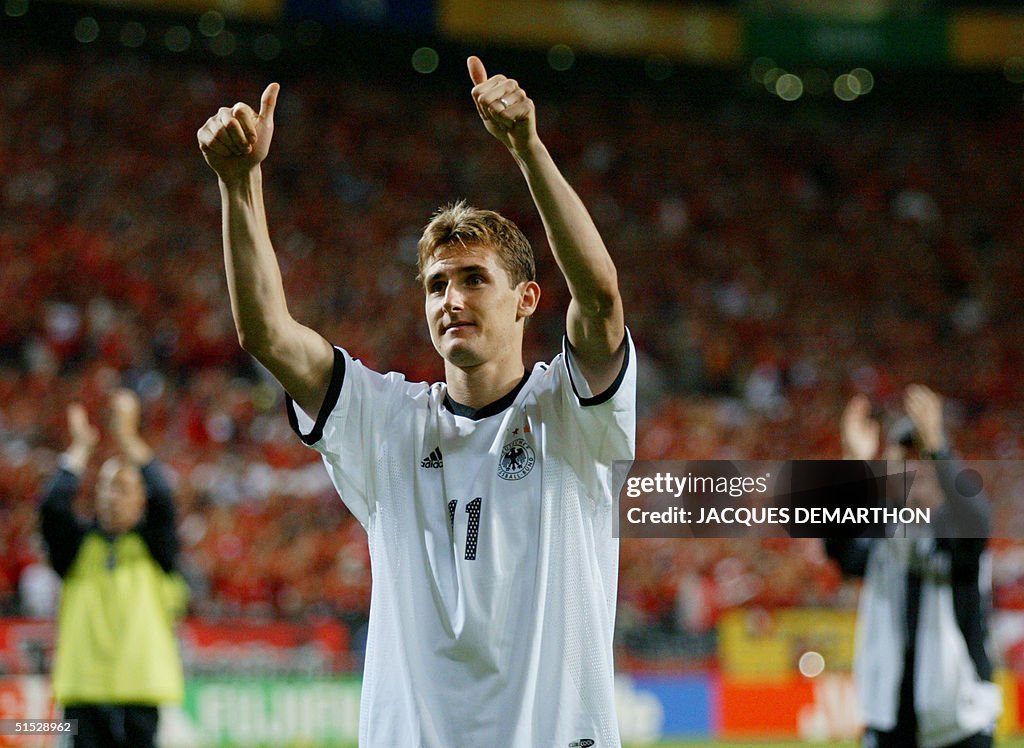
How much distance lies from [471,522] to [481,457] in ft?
0.57

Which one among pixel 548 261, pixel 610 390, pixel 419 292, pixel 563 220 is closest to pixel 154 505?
pixel 610 390

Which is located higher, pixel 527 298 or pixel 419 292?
pixel 419 292

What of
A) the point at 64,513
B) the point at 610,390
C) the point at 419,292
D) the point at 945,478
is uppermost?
the point at 419,292

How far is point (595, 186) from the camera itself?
24.2 m

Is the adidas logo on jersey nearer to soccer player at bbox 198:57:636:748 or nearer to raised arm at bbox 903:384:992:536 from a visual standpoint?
soccer player at bbox 198:57:636:748

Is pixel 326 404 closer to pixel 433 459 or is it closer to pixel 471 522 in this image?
pixel 433 459

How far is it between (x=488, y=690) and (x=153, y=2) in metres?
20.2

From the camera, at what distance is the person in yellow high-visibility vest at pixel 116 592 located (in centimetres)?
657

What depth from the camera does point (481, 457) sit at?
10.7 ft

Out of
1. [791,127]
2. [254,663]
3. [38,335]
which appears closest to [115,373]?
Answer: [38,335]

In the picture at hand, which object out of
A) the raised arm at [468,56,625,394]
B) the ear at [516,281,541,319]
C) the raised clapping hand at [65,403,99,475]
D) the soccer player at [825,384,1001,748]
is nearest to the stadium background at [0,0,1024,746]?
the raised clapping hand at [65,403,99,475]

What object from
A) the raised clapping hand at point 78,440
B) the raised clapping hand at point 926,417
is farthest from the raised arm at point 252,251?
the raised clapping hand at point 78,440

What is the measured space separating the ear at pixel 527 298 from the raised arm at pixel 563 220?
32 cm

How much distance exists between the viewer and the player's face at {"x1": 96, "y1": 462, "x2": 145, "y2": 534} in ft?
21.9
